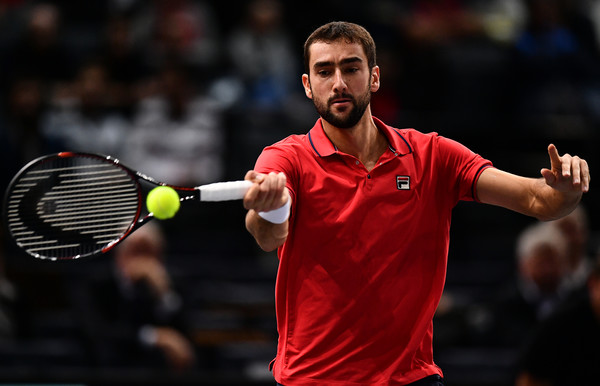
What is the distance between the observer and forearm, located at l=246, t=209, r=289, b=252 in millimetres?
3648

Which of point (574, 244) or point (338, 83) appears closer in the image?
point (338, 83)

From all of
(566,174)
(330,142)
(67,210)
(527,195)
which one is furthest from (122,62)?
(566,174)

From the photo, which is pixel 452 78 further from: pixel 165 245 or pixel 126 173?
pixel 126 173

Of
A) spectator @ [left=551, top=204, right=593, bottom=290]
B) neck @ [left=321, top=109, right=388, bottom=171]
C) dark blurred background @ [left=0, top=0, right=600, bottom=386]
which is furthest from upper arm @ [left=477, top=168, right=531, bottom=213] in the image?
spectator @ [left=551, top=204, right=593, bottom=290]

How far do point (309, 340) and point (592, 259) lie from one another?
5.00m

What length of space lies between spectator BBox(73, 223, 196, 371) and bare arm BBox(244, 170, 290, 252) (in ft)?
12.7

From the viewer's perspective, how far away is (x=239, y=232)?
9.12 meters

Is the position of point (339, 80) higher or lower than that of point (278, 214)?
higher

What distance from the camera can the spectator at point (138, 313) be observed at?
7.34 m

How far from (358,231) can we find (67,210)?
4.60ft

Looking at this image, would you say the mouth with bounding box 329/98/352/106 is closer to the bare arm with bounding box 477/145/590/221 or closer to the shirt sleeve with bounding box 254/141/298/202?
the shirt sleeve with bounding box 254/141/298/202

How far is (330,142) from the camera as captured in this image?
4074 millimetres

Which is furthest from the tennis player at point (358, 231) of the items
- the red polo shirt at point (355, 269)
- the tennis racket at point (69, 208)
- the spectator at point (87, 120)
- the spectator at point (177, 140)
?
the spectator at point (87, 120)

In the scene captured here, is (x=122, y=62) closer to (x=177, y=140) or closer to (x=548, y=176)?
(x=177, y=140)
